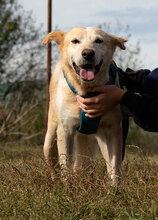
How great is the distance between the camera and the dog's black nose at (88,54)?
11.2 ft

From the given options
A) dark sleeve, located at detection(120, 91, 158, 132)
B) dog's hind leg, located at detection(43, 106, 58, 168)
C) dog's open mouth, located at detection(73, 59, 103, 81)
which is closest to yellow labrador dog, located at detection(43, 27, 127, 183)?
dog's open mouth, located at detection(73, 59, 103, 81)

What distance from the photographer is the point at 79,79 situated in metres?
3.75

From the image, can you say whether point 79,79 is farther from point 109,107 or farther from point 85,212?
point 85,212

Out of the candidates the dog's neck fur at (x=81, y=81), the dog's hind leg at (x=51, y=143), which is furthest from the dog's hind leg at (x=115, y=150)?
the dog's hind leg at (x=51, y=143)

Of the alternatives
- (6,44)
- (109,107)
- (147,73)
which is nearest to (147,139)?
(6,44)

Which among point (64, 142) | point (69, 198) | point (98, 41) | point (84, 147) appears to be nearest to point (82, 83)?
point (98, 41)

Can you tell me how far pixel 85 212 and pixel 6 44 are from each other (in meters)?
9.61

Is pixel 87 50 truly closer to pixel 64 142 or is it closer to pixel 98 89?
pixel 98 89

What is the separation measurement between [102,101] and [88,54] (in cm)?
43

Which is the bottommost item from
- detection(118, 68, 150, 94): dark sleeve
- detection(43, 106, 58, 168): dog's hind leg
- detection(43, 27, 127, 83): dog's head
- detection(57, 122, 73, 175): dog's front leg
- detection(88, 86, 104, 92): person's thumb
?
detection(43, 106, 58, 168): dog's hind leg

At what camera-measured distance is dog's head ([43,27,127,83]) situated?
347 centimetres

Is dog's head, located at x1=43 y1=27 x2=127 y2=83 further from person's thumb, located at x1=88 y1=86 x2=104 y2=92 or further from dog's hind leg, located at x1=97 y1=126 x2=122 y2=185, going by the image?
dog's hind leg, located at x1=97 y1=126 x2=122 y2=185

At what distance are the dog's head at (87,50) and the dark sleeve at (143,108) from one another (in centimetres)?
36

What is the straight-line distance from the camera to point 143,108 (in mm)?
3375
